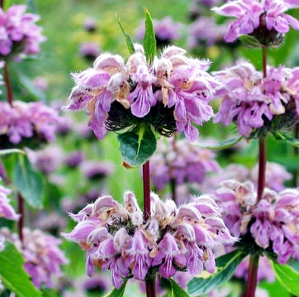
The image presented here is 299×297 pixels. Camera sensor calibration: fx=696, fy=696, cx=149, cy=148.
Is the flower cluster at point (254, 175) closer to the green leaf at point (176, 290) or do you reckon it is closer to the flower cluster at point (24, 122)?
the flower cluster at point (24, 122)

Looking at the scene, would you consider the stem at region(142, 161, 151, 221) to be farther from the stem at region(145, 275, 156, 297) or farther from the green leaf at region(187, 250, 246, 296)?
the green leaf at region(187, 250, 246, 296)

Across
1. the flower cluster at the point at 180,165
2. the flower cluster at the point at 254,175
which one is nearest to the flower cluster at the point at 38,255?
the flower cluster at the point at 180,165

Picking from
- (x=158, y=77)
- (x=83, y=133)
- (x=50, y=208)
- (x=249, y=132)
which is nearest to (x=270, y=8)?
(x=249, y=132)

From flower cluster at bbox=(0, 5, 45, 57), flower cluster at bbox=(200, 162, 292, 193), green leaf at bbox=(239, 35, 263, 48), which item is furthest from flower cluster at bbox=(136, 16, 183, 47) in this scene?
green leaf at bbox=(239, 35, 263, 48)

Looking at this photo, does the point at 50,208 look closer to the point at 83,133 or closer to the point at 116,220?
the point at 83,133

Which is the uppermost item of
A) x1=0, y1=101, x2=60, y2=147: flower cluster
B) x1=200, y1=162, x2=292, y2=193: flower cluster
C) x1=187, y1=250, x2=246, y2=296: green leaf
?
x1=0, y1=101, x2=60, y2=147: flower cluster
